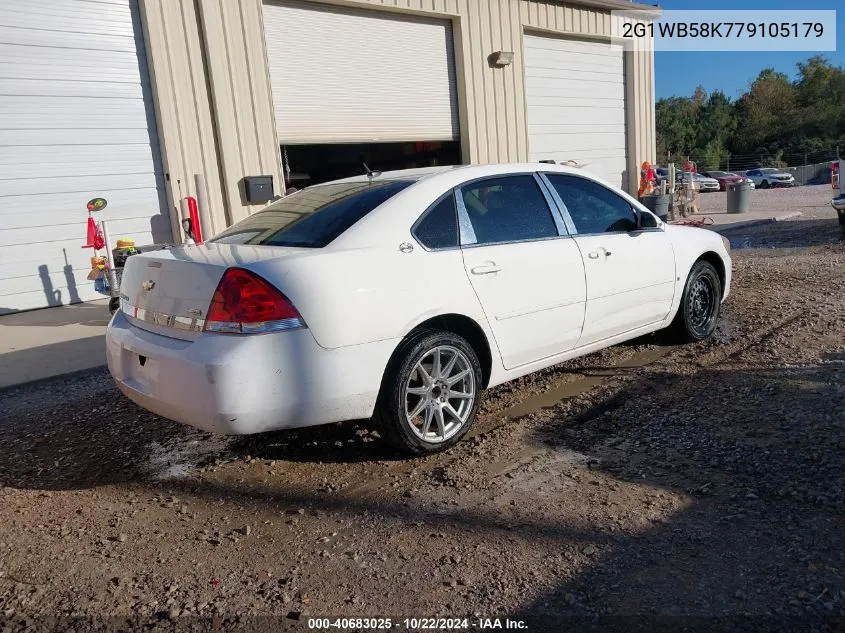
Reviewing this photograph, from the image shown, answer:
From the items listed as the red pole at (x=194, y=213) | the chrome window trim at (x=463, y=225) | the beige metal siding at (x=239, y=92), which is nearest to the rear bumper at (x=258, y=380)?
the chrome window trim at (x=463, y=225)

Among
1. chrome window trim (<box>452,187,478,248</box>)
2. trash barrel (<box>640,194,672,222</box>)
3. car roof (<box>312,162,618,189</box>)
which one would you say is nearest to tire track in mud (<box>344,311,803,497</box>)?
chrome window trim (<box>452,187,478,248</box>)

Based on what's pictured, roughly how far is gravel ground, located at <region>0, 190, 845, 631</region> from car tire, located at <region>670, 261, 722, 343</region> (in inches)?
23.5

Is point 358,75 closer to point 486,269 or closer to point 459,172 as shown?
point 459,172

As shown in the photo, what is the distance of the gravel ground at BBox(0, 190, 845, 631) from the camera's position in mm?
2547

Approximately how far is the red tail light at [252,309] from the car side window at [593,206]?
226cm

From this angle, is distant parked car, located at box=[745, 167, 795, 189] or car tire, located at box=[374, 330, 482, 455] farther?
distant parked car, located at box=[745, 167, 795, 189]

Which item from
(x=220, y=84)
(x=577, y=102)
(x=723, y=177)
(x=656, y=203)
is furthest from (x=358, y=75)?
(x=723, y=177)

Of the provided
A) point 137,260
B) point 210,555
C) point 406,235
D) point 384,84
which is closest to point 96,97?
point 384,84

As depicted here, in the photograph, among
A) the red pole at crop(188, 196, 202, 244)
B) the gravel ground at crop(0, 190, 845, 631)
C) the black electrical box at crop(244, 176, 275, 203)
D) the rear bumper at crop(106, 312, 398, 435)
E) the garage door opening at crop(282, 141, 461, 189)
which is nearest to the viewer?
the gravel ground at crop(0, 190, 845, 631)

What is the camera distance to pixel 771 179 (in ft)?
129

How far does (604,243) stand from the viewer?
15.8ft

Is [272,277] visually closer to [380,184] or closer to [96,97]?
[380,184]

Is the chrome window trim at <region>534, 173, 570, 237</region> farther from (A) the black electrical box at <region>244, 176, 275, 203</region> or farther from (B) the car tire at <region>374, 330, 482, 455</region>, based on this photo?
(A) the black electrical box at <region>244, 176, 275, 203</region>

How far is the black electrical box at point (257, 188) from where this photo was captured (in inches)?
394
